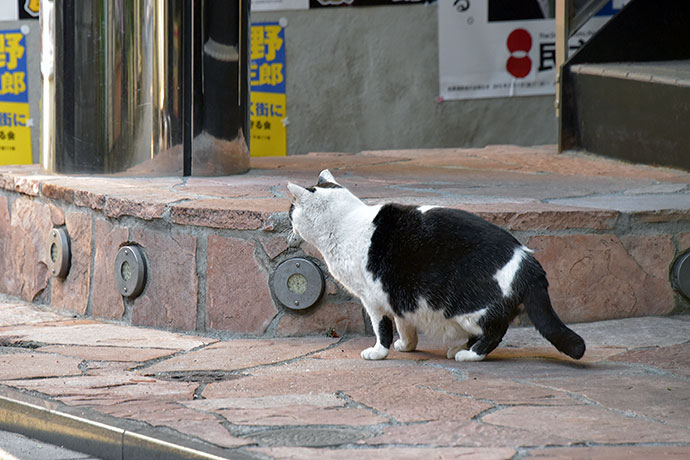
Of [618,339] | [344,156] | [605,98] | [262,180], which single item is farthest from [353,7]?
[618,339]

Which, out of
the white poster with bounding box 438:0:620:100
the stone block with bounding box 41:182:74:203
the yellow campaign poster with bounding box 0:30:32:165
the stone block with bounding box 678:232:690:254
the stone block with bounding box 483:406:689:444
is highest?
the white poster with bounding box 438:0:620:100

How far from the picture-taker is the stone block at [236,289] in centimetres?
473

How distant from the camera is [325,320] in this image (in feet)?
15.4

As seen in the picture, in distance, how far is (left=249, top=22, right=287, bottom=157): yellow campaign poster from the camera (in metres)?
8.48

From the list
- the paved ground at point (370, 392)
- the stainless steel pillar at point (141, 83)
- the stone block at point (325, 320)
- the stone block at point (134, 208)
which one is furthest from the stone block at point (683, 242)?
the stainless steel pillar at point (141, 83)

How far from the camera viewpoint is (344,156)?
7281 millimetres

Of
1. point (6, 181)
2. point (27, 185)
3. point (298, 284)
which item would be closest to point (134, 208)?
point (298, 284)

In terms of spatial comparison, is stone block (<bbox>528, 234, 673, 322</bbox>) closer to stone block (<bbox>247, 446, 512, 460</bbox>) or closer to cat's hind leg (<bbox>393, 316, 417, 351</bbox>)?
cat's hind leg (<bbox>393, 316, 417, 351</bbox>)

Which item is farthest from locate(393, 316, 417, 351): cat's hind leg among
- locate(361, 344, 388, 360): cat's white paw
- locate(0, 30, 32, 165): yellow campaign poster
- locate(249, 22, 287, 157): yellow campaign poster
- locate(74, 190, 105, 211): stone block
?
locate(0, 30, 32, 165): yellow campaign poster

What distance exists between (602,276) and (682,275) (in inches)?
14.6

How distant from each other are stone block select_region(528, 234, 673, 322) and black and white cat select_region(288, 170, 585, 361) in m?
0.65

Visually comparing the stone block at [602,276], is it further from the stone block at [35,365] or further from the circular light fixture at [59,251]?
the circular light fixture at [59,251]

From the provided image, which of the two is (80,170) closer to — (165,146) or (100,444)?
(165,146)

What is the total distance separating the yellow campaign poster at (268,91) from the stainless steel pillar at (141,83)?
2432mm
